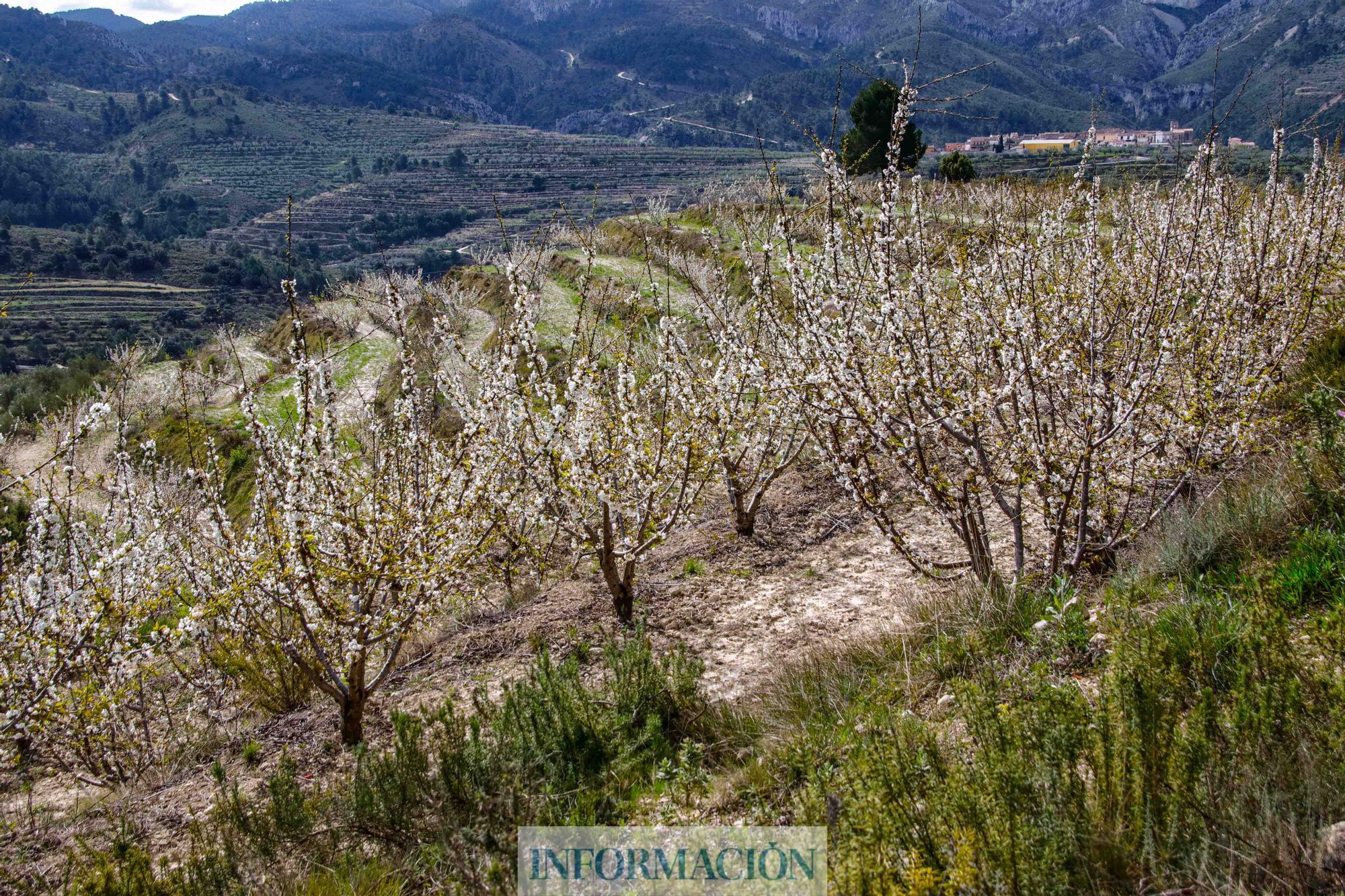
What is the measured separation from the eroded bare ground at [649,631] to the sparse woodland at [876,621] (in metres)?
0.24

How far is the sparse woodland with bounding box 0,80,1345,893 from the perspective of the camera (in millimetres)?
2045

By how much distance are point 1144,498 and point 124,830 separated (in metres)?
6.63

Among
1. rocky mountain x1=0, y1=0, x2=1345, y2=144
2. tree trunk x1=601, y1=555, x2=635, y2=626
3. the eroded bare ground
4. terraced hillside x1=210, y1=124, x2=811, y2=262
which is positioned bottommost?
the eroded bare ground

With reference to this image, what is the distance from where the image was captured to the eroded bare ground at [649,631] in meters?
4.38

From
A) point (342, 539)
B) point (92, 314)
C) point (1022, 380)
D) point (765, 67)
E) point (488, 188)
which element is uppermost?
point (765, 67)

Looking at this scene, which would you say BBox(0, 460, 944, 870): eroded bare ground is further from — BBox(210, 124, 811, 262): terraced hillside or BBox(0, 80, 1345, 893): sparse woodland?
BBox(210, 124, 811, 262): terraced hillside

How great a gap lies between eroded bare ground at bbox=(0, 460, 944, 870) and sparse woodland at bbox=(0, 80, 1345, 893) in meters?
0.24

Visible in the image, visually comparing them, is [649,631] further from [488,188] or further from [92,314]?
[488,188]

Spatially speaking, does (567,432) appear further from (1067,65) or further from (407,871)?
(1067,65)

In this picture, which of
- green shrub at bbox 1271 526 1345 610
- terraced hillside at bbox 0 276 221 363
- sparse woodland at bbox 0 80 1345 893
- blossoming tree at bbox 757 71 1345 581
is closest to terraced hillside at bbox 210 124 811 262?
terraced hillside at bbox 0 276 221 363

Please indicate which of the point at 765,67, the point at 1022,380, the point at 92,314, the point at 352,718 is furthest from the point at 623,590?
the point at 765,67

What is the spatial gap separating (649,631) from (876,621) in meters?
1.71

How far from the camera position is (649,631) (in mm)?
5516

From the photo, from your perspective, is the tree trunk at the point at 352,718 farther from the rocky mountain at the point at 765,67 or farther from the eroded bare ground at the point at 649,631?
the rocky mountain at the point at 765,67
